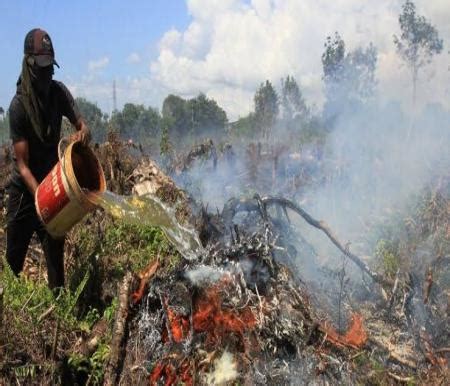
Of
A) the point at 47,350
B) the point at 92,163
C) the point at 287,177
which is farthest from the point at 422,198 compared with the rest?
the point at 47,350

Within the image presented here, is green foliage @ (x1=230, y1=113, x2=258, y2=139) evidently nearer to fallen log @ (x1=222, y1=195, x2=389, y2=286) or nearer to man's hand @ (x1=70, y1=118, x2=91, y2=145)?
fallen log @ (x1=222, y1=195, x2=389, y2=286)

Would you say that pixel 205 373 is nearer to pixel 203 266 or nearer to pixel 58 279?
pixel 203 266

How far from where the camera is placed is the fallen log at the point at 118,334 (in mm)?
2682

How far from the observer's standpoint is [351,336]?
328cm

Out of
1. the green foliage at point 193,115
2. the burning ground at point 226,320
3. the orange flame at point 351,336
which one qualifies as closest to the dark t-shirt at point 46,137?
the burning ground at point 226,320

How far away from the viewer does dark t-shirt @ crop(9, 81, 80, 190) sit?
3197 mm

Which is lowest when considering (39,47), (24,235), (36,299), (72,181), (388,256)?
(388,256)

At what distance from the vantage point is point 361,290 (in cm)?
458

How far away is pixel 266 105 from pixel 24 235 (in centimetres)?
3469

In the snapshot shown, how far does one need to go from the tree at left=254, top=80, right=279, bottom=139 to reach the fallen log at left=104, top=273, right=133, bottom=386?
1303 inches

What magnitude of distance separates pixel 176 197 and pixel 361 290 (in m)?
2.17

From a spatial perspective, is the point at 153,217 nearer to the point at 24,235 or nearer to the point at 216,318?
the point at 24,235

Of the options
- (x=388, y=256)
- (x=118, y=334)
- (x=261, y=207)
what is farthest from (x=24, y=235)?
(x=388, y=256)

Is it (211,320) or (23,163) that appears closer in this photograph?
(211,320)
